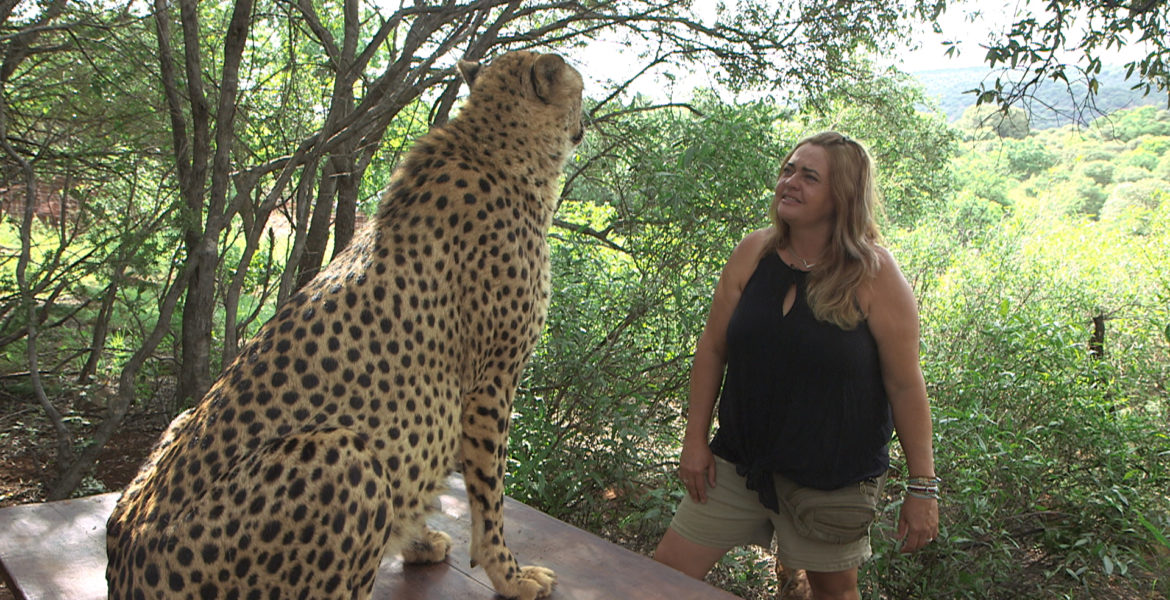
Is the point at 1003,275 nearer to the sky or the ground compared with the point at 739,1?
nearer to the ground

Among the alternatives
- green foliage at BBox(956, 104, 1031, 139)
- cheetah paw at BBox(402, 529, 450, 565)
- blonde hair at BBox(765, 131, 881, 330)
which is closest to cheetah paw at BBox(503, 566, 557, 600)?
cheetah paw at BBox(402, 529, 450, 565)

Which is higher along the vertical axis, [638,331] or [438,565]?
[638,331]

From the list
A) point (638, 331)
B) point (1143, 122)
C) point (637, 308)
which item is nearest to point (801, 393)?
point (637, 308)

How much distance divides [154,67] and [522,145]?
3.65 metres

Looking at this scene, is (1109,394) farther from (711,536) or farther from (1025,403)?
(711,536)

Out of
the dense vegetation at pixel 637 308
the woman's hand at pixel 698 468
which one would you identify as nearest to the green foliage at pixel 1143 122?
the dense vegetation at pixel 637 308

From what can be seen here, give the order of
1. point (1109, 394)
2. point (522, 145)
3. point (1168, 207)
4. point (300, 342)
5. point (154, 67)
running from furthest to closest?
point (1168, 207) → point (154, 67) → point (1109, 394) → point (522, 145) → point (300, 342)

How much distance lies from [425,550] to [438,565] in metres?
0.06

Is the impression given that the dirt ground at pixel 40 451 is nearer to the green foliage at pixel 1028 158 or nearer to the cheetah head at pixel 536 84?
the cheetah head at pixel 536 84

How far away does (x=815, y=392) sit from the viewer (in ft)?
8.41

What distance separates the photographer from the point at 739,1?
546cm

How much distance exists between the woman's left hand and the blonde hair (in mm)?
634

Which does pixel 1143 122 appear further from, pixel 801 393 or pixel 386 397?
pixel 386 397

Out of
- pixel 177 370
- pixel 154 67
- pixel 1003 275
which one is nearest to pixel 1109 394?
pixel 1003 275
